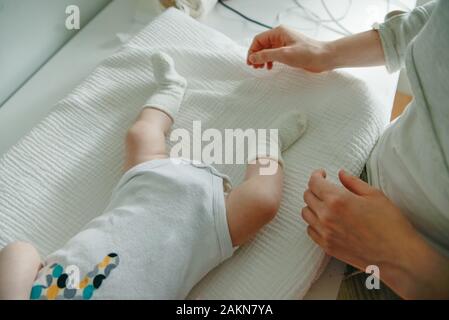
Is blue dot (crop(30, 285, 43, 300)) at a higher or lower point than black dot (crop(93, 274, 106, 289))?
lower

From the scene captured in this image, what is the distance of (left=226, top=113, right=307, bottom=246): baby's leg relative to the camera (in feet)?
2.23

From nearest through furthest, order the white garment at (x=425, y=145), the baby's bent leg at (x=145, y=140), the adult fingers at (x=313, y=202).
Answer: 1. the white garment at (x=425, y=145)
2. the adult fingers at (x=313, y=202)
3. the baby's bent leg at (x=145, y=140)

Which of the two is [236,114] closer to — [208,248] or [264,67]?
[264,67]

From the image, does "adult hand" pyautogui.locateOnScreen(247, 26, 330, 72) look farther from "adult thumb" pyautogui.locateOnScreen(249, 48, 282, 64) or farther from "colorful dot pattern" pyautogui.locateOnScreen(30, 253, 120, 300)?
"colorful dot pattern" pyautogui.locateOnScreen(30, 253, 120, 300)

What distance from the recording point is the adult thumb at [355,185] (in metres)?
0.64

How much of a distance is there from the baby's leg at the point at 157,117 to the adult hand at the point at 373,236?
0.29 meters

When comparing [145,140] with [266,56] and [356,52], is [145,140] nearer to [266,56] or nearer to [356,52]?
[266,56]

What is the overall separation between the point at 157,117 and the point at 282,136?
0.80 feet

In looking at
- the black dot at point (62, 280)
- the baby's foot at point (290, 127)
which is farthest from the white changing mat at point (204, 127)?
the black dot at point (62, 280)
